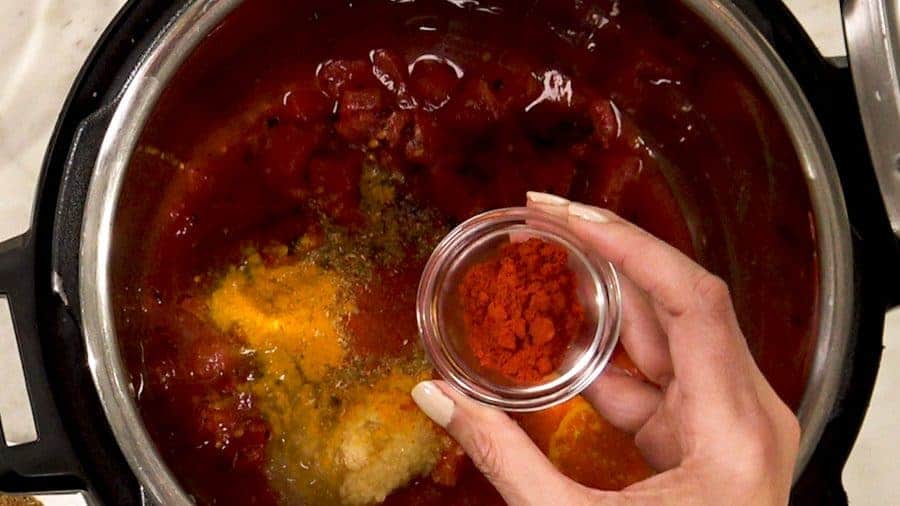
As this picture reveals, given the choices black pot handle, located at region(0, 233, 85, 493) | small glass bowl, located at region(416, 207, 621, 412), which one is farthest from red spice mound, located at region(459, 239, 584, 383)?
black pot handle, located at region(0, 233, 85, 493)

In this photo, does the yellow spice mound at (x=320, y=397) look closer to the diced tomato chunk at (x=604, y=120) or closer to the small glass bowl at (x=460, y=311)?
the small glass bowl at (x=460, y=311)

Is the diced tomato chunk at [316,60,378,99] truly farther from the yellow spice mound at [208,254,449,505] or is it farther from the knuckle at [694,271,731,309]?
the knuckle at [694,271,731,309]

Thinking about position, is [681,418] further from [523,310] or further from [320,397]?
[320,397]

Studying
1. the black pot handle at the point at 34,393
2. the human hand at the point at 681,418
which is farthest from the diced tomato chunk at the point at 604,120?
the black pot handle at the point at 34,393

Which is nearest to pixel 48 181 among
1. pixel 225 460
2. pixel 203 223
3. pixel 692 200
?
pixel 203 223

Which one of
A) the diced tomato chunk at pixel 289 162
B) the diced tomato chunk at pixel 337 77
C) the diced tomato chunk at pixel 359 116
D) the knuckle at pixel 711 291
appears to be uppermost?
the diced tomato chunk at pixel 337 77

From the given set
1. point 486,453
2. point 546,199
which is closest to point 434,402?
point 486,453

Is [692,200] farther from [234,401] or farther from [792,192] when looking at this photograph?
[234,401]
